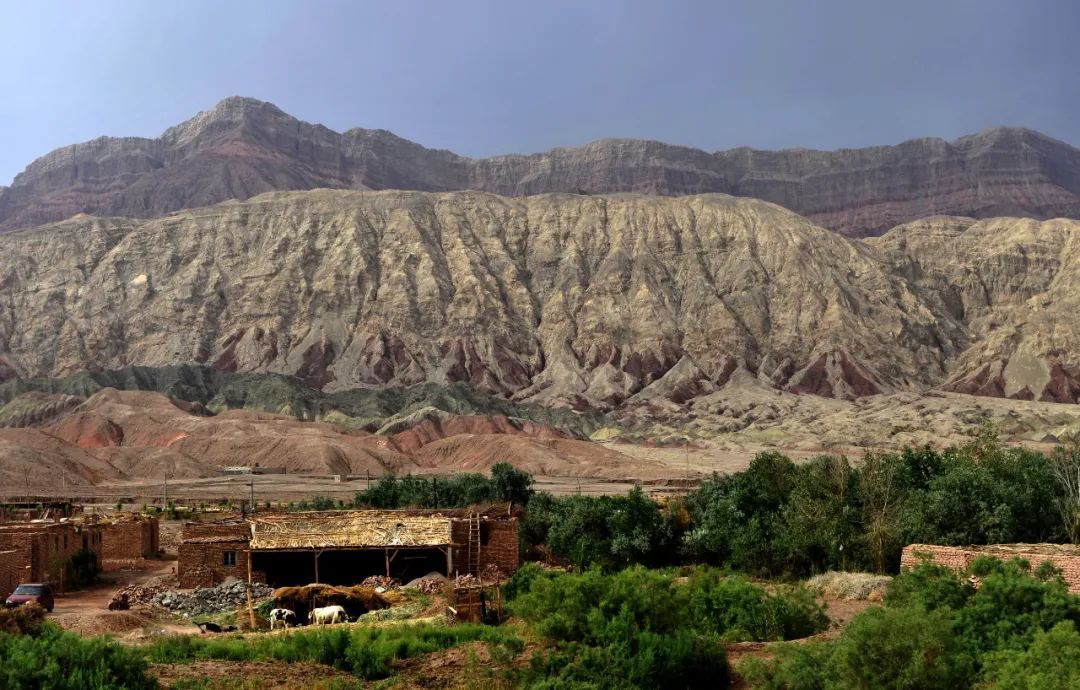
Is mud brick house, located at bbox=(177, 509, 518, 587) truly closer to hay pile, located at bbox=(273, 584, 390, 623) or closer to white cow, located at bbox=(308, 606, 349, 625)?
hay pile, located at bbox=(273, 584, 390, 623)

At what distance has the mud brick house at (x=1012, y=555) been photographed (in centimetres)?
2311

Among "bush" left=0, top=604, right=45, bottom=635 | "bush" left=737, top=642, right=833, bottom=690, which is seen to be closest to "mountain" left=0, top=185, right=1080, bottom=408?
"bush" left=0, top=604, right=45, bottom=635

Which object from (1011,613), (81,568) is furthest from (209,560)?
(1011,613)

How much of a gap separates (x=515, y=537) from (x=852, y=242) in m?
139

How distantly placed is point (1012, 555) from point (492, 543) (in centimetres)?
1540

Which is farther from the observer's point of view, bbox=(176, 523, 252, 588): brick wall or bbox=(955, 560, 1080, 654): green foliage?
bbox=(176, 523, 252, 588): brick wall

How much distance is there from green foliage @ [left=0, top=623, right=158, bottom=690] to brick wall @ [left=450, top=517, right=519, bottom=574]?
18152mm

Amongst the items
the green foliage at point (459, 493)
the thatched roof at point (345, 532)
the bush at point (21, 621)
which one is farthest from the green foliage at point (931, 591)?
the green foliage at point (459, 493)

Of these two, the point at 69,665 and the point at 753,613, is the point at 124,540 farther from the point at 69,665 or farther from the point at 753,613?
the point at 69,665

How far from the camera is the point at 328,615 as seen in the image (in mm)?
25094

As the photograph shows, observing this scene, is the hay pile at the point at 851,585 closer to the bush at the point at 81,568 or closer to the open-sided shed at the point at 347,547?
the open-sided shed at the point at 347,547

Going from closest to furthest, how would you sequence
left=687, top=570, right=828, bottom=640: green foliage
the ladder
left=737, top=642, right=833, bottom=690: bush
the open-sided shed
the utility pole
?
1. left=737, top=642, right=833, bottom=690: bush
2. left=687, top=570, right=828, bottom=640: green foliage
3. the open-sided shed
4. the ladder
5. the utility pole

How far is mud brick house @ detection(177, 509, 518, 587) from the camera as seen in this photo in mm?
32781

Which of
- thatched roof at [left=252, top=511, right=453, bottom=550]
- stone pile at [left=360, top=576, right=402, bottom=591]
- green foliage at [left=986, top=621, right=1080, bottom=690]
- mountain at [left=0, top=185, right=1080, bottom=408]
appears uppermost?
mountain at [left=0, top=185, right=1080, bottom=408]
